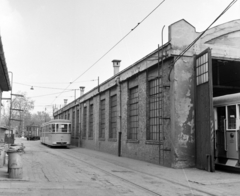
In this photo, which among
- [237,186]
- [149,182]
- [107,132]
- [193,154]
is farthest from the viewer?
[107,132]

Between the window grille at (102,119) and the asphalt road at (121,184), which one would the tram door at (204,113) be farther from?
the window grille at (102,119)

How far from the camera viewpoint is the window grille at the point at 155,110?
50.0ft

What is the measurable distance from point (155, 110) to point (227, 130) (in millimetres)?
4455

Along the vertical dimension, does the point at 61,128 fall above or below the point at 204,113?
below

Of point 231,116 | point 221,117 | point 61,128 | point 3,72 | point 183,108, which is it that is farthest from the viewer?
point 61,128

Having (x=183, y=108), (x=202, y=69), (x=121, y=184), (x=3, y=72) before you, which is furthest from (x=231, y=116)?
(x=3, y=72)

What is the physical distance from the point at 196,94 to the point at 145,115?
3.76 metres

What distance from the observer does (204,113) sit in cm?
1278

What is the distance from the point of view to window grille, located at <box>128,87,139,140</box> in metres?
18.6

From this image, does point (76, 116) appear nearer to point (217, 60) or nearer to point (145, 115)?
point (145, 115)

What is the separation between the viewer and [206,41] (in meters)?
14.0

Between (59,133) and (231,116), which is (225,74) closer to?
(231,116)

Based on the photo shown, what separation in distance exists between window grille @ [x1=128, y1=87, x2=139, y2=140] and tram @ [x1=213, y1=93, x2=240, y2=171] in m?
6.23

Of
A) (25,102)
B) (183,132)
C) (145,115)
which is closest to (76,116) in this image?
(145,115)
